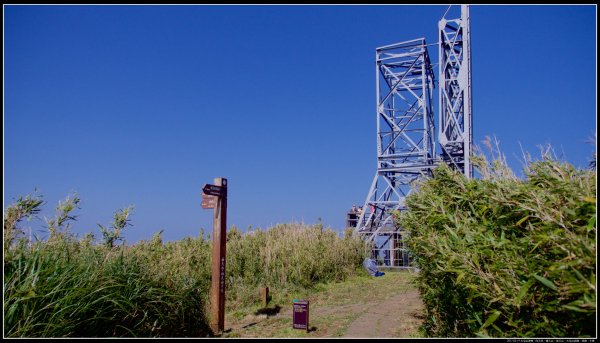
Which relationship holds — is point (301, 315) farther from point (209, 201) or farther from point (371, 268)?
point (371, 268)

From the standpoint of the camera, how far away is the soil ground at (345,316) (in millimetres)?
6309

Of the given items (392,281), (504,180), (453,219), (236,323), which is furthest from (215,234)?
(392,281)

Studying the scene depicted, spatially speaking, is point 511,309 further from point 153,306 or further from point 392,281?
point 392,281

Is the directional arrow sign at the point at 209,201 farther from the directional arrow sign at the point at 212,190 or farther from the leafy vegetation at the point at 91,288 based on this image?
the leafy vegetation at the point at 91,288

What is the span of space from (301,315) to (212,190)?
233 cm

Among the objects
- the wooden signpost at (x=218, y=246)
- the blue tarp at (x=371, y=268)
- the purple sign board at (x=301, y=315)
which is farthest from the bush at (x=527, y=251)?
the blue tarp at (x=371, y=268)

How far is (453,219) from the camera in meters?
3.58

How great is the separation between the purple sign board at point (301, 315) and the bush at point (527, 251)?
3011mm

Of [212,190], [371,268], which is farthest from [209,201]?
[371,268]

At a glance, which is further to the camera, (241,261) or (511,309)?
(241,261)

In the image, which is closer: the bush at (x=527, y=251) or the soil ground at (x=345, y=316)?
the bush at (x=527, y=251)

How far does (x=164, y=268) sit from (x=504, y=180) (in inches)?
172

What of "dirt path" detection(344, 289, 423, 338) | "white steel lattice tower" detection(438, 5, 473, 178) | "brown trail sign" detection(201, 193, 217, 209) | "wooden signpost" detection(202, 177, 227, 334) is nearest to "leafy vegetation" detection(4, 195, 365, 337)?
"wooden signpost" detection(202, 177, 227, 334)

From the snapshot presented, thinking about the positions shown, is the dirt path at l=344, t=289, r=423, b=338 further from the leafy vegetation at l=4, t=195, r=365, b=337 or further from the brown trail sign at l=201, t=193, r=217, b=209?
the brown trail sign at l=201, t=193, r=217, b=209
